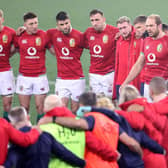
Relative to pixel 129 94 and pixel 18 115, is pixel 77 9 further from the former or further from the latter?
pixel 18 115

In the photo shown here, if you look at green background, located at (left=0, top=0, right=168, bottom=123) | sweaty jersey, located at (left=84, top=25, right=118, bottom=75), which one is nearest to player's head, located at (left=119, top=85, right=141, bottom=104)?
sweaty jersey, located at (left=84, top=25, right=118, bottom=75)

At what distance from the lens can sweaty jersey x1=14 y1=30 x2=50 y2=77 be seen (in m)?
9.71

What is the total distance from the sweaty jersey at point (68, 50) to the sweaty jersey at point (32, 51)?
181 mm

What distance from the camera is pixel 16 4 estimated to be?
1652cm

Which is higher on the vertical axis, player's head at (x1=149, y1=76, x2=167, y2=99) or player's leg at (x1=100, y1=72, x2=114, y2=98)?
player's head at (x1=149, y1=76, x2=167, y2=99)

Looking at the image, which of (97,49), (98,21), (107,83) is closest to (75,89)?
(107,83)

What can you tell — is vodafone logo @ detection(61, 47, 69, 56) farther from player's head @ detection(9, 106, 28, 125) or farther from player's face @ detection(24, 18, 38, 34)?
player's head @ detection(9, 106, 28, 125)

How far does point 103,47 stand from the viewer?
31.7 ft

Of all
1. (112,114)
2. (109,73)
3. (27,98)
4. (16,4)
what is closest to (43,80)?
(27,98)

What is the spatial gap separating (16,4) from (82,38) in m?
7.16

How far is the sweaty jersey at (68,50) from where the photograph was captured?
31.9 ft

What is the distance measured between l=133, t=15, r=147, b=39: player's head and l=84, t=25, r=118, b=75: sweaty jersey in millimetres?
475

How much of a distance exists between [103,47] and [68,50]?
598 mm

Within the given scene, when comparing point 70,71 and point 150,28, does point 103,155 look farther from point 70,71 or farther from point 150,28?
point 70,71
